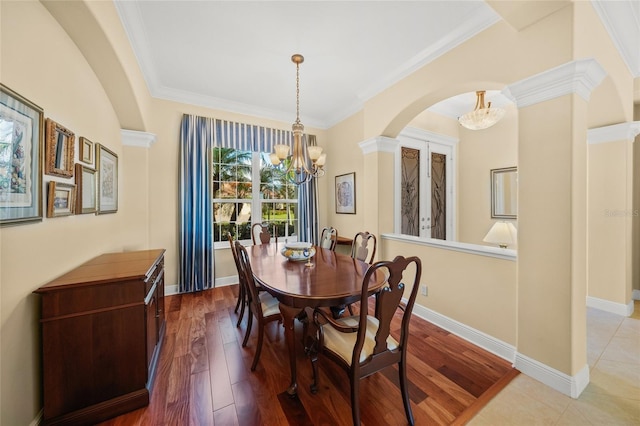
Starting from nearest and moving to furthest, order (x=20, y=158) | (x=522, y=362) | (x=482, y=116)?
1. (x=20, y=158)
2. (x=522, y=362)
3. (x=482, y=116)

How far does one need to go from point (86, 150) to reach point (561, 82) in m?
3.64

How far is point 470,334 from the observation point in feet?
7.57

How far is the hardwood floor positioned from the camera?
1.48 metres

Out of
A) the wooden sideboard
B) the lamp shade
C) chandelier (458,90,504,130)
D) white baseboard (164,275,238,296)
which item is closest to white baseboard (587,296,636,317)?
the lamp shade

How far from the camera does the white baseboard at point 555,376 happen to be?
165cm

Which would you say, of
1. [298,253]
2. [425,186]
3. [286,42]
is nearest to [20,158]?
[298,253]

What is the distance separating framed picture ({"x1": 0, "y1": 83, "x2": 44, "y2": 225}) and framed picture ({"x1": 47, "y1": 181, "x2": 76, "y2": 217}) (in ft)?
0.35

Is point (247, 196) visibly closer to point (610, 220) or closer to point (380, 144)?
point (380, 144)

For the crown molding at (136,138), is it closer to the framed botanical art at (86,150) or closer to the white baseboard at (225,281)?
the framed botanical art at (86,150)

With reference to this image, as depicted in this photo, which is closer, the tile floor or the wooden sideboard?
the wooden sideboard

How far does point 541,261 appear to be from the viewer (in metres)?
1.80

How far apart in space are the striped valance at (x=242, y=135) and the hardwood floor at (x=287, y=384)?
9.12ft

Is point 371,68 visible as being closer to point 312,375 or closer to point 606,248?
point 312,375

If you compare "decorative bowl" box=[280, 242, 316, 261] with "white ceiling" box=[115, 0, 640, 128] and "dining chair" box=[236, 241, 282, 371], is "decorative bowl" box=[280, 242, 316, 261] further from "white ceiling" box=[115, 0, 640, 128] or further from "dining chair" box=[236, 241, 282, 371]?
"white ceiling" box=[115, 0, 640, 128]
